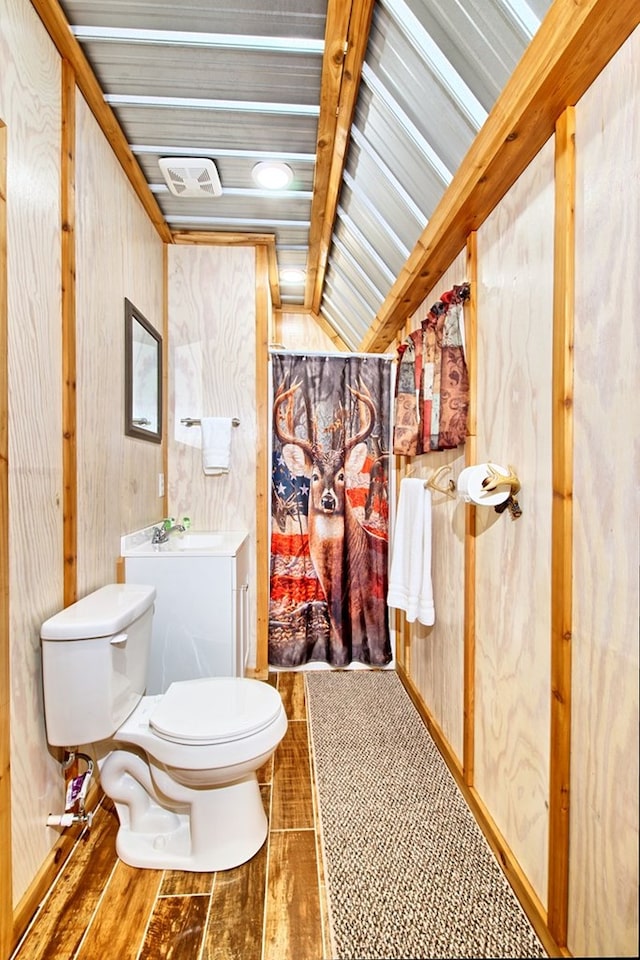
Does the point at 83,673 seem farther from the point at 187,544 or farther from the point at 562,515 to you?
the point at 562,515

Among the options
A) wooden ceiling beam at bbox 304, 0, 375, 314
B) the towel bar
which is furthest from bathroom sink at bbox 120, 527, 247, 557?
wooden ceiling beam at bbox 304, 0, 375, 314

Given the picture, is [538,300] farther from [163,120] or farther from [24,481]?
[163,120]

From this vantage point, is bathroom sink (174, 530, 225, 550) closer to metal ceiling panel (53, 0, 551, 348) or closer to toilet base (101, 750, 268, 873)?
toilet base (101, 750, 268, 873)

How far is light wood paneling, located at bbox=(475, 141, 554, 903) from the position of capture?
1.15m

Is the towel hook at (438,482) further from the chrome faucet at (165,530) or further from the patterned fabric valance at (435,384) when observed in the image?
the chrome faucet at (165,530)

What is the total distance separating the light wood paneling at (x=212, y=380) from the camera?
256cm

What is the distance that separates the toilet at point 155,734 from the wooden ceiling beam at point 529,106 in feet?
5.58

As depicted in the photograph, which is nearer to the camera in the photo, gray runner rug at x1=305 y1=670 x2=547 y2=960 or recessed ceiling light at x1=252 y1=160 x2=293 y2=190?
gray runner rug at x1=305 y1=670 x2=547 y2=960

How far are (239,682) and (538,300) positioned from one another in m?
1.55

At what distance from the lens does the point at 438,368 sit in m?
1.75

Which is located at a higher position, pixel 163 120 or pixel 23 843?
pixel 163 120

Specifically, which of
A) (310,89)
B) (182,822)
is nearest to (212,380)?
(310,89)

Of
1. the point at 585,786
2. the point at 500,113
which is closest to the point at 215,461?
the point at 500,113

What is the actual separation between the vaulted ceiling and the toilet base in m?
2.02
